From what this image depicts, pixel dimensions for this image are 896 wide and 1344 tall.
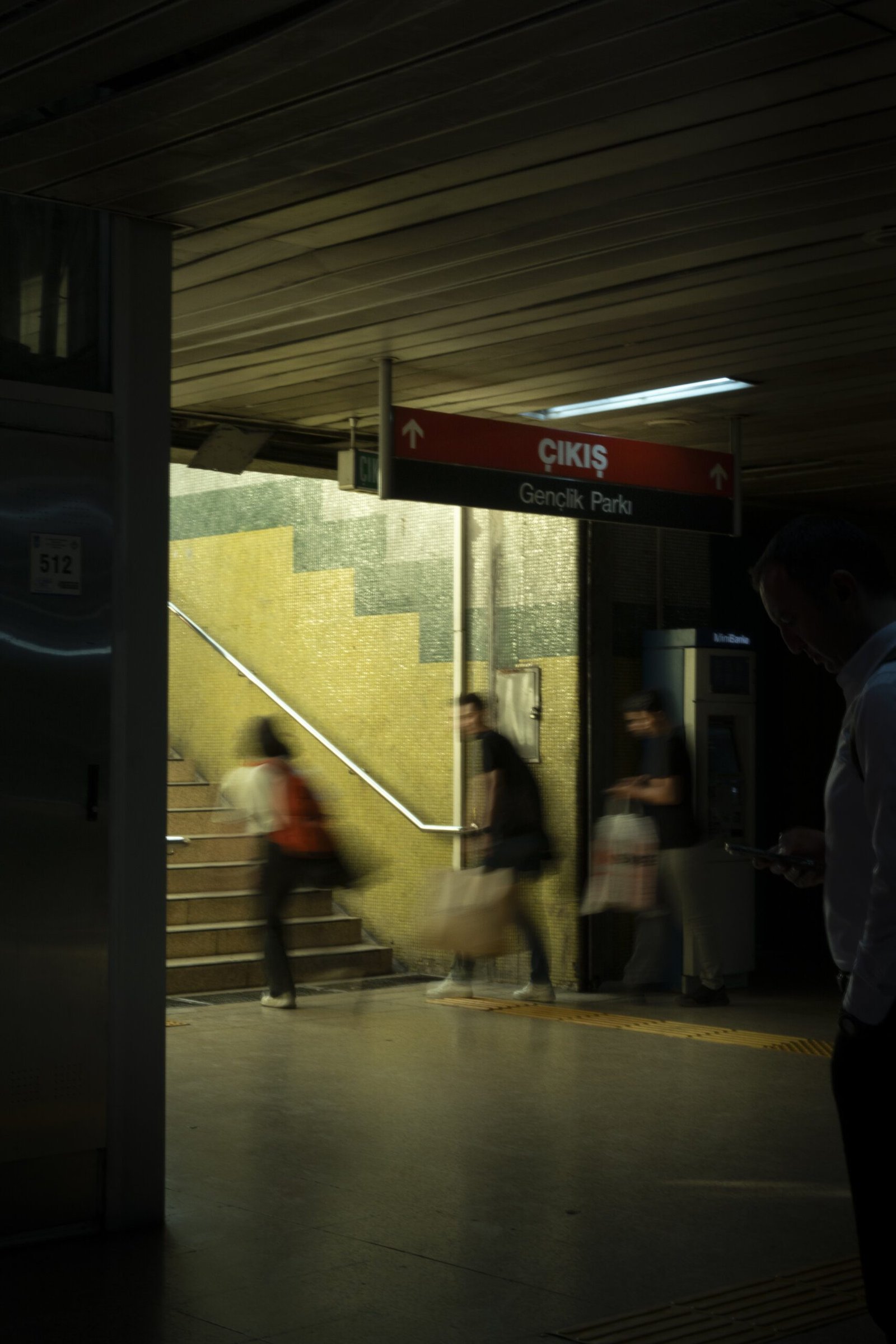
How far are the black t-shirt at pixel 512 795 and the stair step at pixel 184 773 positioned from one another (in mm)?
4057

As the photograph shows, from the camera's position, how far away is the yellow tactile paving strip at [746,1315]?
400 centimetres

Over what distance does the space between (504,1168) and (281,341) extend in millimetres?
3685

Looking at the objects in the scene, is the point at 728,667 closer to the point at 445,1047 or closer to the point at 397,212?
the point at 445,1047

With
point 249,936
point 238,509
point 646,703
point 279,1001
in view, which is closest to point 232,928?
point 249,936

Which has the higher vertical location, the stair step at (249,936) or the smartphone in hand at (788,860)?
the smartphone in hand at (788,860)

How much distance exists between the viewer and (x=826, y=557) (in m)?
2.84

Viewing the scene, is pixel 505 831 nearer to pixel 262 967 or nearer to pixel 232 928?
pixel 262 967

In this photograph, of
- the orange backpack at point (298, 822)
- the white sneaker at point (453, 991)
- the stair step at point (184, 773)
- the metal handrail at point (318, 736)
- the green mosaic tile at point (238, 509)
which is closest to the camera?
the orange backpack at point (298, 822)

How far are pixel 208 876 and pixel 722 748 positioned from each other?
3.62m

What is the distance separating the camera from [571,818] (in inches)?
405

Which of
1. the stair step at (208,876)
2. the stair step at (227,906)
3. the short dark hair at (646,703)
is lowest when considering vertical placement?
the stair step at (227,906)

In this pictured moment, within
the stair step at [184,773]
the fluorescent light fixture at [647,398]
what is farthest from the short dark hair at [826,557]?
the stair step at [184,773]

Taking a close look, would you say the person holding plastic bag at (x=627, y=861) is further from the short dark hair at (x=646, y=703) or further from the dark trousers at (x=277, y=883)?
the dark trousers at (x=277, y=883)

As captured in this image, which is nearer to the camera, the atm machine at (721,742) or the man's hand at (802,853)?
the man's hand at (802,853)
